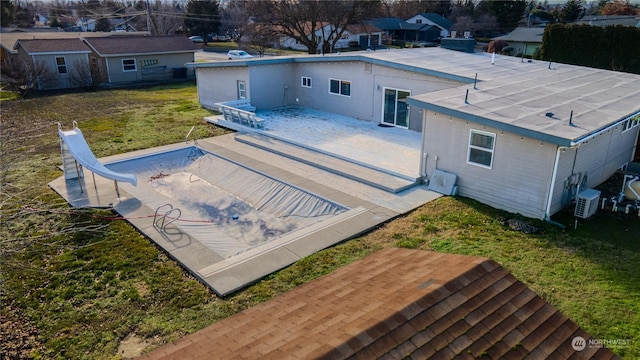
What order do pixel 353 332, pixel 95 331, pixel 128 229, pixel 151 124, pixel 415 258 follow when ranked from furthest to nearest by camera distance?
1. pixel 151 124
2. pixel 128 229
3. pixel 95 331
4. pixel 415 258
5. pixel 353 332

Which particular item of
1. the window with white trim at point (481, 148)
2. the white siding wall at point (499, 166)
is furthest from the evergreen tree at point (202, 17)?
the window with white trim at point (481, 148)

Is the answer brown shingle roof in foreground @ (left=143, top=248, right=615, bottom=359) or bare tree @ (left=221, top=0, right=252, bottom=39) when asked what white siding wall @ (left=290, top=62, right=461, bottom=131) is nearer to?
brown shingle roof in foreground @ (left=143, top=248, right=615, bottom=359)

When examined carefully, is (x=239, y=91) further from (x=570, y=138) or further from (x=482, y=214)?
(x=570, y=138)

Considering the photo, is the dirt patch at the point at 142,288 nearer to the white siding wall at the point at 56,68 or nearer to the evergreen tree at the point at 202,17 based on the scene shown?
the white siding wall at the point at 56,68

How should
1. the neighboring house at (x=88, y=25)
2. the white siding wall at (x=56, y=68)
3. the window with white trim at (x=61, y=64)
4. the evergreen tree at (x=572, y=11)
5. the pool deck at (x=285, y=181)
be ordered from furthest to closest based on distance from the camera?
the neighboring house at (x=88, y=25) < the evergreen tree at (x=572, y=11) < the window with white trim at (x=61, y=64) < the white siding wall at (x=56, y=68) < the pool deck at (x=285, y=181)

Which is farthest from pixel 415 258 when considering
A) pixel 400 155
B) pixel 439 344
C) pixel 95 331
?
pixel 400 155

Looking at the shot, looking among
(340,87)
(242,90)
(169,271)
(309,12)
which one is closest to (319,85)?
(340,87)
